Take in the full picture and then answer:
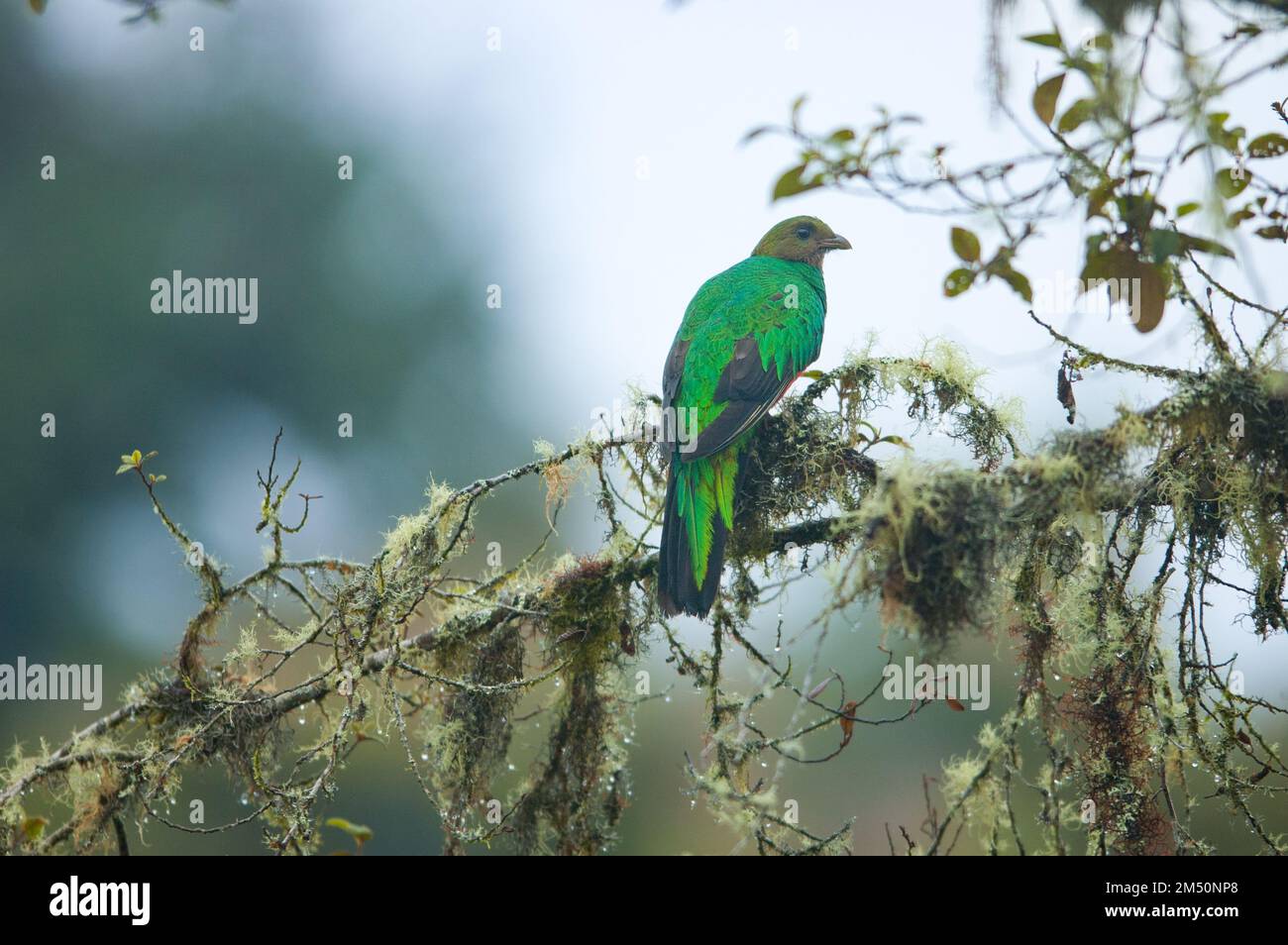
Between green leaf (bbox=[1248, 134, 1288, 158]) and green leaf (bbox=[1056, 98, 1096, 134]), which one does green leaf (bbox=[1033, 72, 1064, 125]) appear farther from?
green leaf (bbox=[1248, 134, 1288, 158])

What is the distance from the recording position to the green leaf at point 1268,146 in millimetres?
3045

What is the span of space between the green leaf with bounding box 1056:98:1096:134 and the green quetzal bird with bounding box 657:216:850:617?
1.59 meters

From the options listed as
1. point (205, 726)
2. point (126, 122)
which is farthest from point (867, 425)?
point (126, 122)

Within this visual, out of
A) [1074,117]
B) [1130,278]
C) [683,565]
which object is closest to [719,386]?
[683,565]

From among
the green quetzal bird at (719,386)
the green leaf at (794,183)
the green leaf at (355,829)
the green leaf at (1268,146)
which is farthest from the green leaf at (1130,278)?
the green leaf at (355,829)

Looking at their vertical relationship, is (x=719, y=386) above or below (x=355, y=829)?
above

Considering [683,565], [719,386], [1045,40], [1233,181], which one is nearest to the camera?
[1045,40]

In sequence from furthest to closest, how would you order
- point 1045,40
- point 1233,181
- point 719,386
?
point 719,386, point 1233,181, point 1045,40

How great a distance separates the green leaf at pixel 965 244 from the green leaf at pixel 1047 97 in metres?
0.32

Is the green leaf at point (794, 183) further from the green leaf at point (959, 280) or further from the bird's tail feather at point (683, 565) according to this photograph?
the bird's tail feather at point (683, 565)

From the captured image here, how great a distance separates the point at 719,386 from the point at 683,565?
0.78 meters

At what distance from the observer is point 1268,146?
120 inches

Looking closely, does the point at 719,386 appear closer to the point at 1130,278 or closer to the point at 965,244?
the point at 965,244
